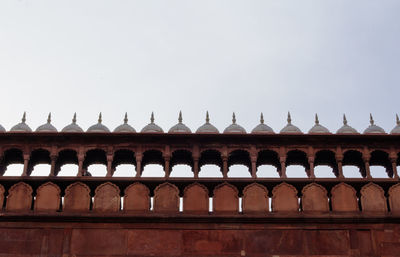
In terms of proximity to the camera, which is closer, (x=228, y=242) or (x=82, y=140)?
(x=228, y=242)

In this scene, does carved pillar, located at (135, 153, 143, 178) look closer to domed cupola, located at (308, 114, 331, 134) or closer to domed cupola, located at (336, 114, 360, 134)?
domed cupola, located at (308, 114, 331, 134)

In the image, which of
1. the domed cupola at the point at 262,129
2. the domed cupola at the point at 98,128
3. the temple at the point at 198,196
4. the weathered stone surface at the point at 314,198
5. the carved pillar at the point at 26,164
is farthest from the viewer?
the domed cupola at the point at 98,128

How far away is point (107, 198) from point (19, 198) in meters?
1.80

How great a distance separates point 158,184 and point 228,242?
193 cm

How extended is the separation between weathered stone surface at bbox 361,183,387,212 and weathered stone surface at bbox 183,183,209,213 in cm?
321

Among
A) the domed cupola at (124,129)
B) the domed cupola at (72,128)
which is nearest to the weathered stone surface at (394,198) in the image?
the domed cupola at (124,129)

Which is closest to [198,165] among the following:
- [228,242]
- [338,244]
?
[228,242]

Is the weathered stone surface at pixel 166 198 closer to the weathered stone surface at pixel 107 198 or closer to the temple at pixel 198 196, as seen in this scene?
the temple at pixel 198 196

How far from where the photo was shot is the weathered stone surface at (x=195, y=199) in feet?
42.9

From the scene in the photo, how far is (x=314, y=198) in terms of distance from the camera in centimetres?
1319

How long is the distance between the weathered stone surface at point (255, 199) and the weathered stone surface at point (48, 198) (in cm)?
381

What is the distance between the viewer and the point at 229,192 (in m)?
13.3

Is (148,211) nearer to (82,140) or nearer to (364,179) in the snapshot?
(82,140)

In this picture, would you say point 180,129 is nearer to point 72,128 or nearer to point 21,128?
point 72,128
